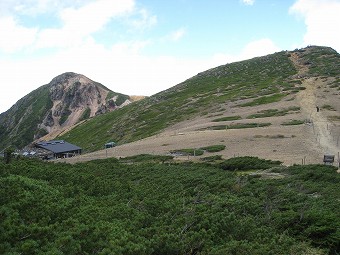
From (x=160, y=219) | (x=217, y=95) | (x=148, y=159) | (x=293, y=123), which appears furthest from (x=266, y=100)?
(x=160, y=219)

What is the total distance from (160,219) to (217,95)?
107 m

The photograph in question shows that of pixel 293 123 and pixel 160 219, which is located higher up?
pixel 293 123

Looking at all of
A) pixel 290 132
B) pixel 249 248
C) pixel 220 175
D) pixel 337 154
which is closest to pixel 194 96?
pixel 290 132

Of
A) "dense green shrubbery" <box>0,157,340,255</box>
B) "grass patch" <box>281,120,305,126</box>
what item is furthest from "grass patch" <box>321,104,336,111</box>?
"dense green shrubbery" <box>0,157,340,255</box>

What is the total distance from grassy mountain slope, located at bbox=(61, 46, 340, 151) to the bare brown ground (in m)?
8.65

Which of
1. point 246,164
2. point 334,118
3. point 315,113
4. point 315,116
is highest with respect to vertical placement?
point 315,113

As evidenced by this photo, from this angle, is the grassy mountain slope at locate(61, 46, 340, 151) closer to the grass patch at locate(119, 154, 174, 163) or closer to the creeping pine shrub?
the grass patch at locate(119, 154, 174, 163)

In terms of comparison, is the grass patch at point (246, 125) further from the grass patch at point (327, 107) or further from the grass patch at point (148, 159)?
the grass patch at point (148, 159)

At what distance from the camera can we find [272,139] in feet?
189

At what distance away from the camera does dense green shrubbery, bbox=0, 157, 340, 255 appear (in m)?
11.6

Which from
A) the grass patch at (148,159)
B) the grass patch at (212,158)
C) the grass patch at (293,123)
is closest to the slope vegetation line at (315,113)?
the grass patch at (293,123)

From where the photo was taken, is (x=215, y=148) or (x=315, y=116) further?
(x=315, y=116)

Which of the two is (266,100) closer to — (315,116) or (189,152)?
(315,116)

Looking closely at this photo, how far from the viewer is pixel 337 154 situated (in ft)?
150
